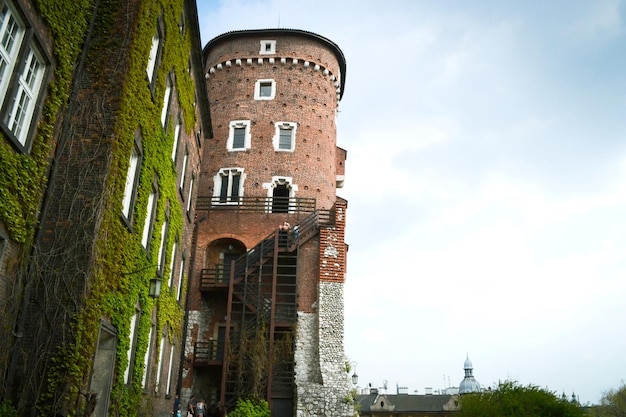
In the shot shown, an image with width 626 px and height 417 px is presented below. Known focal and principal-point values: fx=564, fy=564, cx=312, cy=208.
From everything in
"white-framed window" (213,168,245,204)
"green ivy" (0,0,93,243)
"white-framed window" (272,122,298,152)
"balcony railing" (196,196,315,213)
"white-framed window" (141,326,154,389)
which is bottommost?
"white-framed window" (141,326,154,389)

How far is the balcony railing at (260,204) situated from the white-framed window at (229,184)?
0.24 metres

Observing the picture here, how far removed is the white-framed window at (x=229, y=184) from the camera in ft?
97.3

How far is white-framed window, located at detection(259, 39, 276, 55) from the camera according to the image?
3297 centimetres

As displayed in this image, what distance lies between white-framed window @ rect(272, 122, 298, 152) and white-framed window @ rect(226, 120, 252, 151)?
4.87 ft

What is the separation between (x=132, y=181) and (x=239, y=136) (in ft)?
59.9

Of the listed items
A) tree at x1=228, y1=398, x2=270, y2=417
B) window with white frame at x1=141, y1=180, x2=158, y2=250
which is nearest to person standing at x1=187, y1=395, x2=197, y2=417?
tree at x1=228, y1=398, x2=270, y2=417

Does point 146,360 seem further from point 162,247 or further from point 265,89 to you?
point 265,89

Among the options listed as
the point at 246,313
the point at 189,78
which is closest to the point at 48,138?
the point at 189,78

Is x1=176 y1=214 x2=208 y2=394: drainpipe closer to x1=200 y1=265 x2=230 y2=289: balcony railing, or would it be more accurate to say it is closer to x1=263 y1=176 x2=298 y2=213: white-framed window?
x1=200 y1=265 x2=230 y2=289: balcony railing

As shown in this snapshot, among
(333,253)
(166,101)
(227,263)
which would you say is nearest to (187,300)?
(227,263)

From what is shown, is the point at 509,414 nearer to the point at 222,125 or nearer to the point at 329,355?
the point at 329,355

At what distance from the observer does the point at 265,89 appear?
3234 cm

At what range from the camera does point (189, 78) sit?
20.5 metres

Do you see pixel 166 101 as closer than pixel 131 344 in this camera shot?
No
